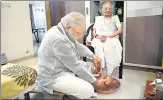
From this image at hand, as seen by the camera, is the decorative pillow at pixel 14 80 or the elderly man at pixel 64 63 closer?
the decorative pillow at pixel 14 80

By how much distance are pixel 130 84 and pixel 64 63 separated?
23.5 inches

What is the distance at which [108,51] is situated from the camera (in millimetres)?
1234

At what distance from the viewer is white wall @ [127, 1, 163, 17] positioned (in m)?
1.12

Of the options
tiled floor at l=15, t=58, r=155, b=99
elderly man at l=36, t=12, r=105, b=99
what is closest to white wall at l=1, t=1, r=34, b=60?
tiled floor at l=15, t=58, r=155, b=99

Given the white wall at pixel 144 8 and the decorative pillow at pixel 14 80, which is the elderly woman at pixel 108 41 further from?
the decorative pillow at pixel 14 80

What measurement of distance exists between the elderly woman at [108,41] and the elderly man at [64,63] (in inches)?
15.1

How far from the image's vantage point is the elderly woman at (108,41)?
3.99 ft

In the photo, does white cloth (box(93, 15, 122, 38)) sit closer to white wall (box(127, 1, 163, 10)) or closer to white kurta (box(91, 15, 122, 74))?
white kurta (box(91, 15, 122, 74))

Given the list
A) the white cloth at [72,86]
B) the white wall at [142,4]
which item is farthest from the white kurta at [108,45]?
the white cloth at [72,86]

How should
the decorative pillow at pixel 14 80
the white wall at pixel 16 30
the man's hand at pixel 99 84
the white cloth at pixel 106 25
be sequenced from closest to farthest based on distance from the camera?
the decorative pillow at pixel 14 80 → the man's hand at pixel 99 84 → the white wall at pixel 16 30 → the white cloth at pixel 106 25

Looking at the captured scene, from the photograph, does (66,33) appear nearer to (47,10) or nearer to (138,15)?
(47,10)

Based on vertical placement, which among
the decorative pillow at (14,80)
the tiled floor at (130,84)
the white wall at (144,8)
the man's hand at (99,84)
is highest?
the white wall at (144,8)

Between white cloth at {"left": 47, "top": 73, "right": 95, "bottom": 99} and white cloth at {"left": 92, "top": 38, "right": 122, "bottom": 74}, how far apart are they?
1.32ft

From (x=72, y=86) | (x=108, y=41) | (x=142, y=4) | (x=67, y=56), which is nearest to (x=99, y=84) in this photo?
(x=72, y=86)
